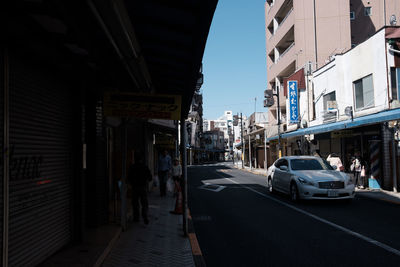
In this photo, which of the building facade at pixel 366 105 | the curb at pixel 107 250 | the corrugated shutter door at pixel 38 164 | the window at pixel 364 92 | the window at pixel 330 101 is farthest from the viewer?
the window at pixel 330 101

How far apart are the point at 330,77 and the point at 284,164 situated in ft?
35.6

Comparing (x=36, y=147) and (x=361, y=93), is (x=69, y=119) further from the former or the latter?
(x=361, y=93)

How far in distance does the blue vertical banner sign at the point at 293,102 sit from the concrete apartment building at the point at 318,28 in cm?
50

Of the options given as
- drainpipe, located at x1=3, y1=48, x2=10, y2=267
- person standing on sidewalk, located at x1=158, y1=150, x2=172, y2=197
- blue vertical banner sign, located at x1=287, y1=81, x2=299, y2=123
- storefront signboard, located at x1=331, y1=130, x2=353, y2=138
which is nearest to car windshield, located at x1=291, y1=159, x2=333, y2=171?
person standing on sidewalk, located at x1=158, y1=150, x2=172, y2=197

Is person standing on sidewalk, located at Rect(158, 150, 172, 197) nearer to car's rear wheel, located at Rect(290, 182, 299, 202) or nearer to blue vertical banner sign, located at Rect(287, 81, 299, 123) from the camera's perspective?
car's rear wheel, located at Rect(290, 182, 299, 202)

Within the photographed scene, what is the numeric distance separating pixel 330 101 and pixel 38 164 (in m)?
19.4

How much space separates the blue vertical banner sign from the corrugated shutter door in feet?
75.9

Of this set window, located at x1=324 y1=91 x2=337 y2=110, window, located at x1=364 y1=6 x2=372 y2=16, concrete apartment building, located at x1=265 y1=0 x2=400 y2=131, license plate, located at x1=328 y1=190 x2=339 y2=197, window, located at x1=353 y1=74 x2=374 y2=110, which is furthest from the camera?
window, located at x1=364 y1=6 x2=372 y2=16

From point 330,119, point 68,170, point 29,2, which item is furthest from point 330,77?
point 29,2

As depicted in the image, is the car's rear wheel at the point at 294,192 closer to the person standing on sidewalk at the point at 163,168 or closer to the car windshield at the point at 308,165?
the car windshield at the point at 308,165

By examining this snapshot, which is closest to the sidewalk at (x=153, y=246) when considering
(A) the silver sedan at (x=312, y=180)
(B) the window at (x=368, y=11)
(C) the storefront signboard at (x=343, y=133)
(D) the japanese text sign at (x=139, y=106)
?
(D) the japanese text sign at (x=139, y=106)

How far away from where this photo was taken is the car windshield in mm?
13002

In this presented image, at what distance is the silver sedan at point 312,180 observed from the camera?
11.4 meters

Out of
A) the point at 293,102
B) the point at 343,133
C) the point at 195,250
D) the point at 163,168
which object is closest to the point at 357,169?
the point at 343,133
